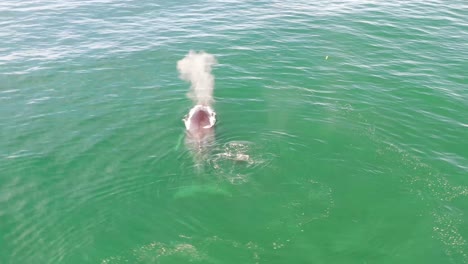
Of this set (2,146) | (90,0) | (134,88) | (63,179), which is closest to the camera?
(63,179)

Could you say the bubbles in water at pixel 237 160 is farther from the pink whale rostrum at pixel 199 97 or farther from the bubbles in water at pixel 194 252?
the bubbles in water at pixel 194 252

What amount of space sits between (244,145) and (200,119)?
3962 mm

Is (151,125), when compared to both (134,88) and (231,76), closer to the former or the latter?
(134,88)

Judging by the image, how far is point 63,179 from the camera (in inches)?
1029

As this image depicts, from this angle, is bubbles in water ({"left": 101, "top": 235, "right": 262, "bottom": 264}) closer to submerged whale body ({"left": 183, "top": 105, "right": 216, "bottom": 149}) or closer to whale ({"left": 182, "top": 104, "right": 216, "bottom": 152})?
whale ({"left": 182, "top": 104, "right": 216, "bottom": 152})

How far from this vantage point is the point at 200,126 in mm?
29594

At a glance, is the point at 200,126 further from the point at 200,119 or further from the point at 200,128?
the point at 200,119

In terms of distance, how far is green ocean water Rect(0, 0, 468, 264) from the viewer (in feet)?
72.4

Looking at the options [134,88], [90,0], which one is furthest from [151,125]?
[90,0]

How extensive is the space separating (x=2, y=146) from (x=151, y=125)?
10.5m

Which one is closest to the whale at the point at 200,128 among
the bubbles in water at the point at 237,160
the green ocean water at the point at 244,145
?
the green ocean water at the point at 244,145

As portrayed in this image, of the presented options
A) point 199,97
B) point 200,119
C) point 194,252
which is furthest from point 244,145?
point 194,252

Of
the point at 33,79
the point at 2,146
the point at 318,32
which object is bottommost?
the point at 2,146

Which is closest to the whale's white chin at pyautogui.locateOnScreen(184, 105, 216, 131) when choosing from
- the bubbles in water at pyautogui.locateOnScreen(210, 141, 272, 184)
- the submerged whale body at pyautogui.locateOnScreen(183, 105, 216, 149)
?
the submerged whale body at pyautogui.locateOnScreen(183, 105, 216, 149)
